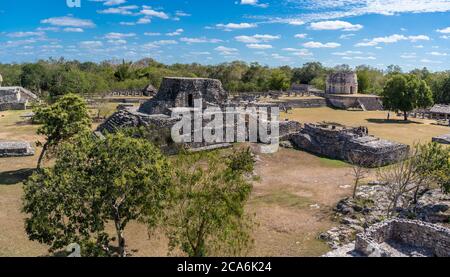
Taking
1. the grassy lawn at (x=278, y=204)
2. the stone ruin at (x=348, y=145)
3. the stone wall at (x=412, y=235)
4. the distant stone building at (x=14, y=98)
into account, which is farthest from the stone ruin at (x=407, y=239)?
the distant stone building at (x=14, y=98)

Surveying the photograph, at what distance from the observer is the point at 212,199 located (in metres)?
9.46

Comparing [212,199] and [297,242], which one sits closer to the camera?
[212,199]

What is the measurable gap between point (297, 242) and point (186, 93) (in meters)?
18.4

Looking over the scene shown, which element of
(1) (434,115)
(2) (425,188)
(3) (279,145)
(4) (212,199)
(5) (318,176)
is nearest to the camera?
(4) (212,199)

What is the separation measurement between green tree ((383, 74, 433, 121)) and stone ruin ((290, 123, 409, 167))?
1321 centimetres

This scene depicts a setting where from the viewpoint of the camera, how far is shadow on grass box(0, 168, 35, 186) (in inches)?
697

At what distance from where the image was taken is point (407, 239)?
1123cm

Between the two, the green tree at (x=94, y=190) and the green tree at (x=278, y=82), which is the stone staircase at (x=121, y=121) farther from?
the green tree at (x=278, y=82)

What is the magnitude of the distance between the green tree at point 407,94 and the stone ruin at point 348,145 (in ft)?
43.4

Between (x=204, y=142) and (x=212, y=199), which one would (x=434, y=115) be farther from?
(x=212, y=199)

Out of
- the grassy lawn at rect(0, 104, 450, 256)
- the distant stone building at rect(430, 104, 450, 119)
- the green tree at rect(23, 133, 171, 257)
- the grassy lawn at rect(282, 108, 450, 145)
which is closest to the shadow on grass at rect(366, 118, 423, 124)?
the grassy lawn at rect(282, 108, 450, 145)

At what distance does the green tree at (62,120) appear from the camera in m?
17.9

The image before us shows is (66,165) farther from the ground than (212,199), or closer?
farther from the ground
